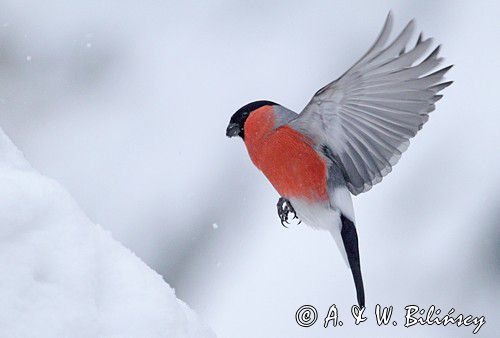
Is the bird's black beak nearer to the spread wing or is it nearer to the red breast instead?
the red breast

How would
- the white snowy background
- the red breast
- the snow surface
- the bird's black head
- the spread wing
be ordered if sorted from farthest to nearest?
the white snowy background < the bird's black head < the red breast < the spread wing < the snow surface

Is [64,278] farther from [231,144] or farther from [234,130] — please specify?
[231,144]

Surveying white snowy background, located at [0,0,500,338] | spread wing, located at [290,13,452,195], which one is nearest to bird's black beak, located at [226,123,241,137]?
spread wing, located at [290,13,452,195]

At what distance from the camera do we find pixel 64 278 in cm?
81

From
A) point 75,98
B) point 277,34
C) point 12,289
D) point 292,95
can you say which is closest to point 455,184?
point 292,95

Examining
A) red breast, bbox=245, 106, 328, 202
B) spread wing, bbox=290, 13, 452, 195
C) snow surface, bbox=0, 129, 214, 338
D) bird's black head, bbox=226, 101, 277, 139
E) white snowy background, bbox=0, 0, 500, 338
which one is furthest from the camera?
white snowy background, bbox=0, 0, 500, 338

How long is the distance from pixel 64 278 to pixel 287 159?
1263 mm

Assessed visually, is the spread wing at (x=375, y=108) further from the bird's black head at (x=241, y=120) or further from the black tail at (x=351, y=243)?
the bird's black head at (x=241, y=120)

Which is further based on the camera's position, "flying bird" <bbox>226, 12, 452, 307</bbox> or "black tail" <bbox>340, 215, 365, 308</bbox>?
"black tail" <bbox>340, 215, 365, 308</bbox>

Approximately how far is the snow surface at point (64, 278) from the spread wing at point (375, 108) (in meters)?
1.02

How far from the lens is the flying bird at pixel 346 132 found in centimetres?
186

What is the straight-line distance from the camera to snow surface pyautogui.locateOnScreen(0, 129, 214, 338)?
772mm

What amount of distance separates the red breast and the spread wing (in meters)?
0.04

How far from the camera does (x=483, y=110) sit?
4.53 meters
